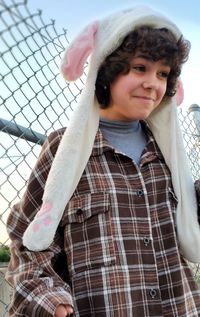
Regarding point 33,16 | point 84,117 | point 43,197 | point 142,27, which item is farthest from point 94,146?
point 33,16

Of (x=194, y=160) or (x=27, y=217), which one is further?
(x=194, y=160)

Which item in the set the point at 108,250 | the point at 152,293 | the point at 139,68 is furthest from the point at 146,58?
the point at 152,293

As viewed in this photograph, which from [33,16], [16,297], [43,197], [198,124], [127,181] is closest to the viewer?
[16,297]

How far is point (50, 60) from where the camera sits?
1.92m

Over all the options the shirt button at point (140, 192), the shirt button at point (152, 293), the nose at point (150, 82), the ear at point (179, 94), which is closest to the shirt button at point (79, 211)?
the shirt button at point (140, 192)

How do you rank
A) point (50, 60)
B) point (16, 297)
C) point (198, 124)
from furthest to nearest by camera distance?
point (198, 124), point (50, 60), point (16, 297)

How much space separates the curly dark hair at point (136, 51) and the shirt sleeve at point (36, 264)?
218 millimetres

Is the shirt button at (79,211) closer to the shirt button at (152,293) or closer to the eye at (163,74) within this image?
the shirt button at (152,293)

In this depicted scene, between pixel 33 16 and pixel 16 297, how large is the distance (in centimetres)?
97

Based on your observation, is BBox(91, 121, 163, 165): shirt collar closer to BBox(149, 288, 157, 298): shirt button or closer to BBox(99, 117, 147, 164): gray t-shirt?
BBox(99, 117, 147, 164): gray t-shirt

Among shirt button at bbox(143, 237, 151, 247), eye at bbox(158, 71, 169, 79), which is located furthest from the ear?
shirt button at bbox(143, 237, 151, 247)

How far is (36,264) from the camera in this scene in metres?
1.26

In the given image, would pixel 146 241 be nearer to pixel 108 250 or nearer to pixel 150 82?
pixel 108 250

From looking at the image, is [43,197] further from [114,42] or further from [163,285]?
[114,42]
